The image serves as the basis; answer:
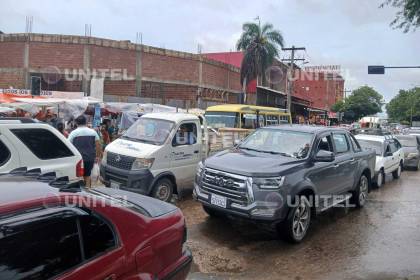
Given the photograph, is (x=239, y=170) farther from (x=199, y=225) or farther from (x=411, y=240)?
(x=411, y=240)

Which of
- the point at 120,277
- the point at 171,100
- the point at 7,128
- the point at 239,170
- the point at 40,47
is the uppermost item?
the point at 40,47

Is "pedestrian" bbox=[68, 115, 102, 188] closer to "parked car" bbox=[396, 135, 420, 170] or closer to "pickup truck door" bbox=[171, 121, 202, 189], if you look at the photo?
"pickup truck door" bbox=[171, 121, 202, 189]

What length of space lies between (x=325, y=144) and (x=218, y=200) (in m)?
2.59

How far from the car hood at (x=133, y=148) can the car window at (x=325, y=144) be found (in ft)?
10.4

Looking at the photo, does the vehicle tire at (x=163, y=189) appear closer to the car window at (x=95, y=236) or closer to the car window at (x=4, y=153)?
the car window at (x=4, y=153)

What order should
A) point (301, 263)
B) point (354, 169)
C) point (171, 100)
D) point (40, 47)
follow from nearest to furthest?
point (301, 263) < point (354, 169) < point (40, 47) < point (171, 100)

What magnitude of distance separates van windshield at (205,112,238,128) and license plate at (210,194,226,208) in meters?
9.12

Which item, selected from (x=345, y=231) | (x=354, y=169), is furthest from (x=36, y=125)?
(x=354, y=169)

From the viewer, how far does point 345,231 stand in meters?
7.50

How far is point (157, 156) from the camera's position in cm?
829

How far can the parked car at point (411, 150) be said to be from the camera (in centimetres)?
1722

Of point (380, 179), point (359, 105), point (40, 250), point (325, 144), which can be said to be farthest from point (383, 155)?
point (359, 105)

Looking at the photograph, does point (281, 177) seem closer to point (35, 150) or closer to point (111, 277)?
point (35, 150)

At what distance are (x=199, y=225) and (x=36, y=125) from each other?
3.27m
